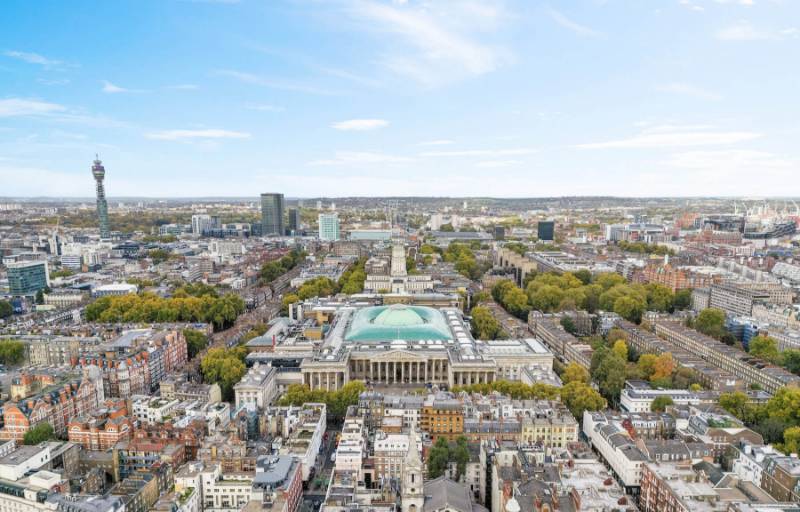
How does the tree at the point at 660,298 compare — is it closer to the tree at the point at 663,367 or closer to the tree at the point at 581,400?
the tree at the point at 663,367

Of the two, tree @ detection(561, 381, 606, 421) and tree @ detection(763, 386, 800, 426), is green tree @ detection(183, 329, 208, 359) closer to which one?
tree @ detection(561, 381, 606, 421)

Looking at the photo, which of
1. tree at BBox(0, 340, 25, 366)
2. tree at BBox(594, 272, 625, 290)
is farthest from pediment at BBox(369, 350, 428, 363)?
tree at BBox(594, 272, 625, 290)

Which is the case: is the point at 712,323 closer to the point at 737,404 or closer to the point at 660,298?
the point at 660,298

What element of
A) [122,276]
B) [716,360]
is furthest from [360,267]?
[716,360]

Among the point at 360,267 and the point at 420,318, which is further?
the point at 360,267

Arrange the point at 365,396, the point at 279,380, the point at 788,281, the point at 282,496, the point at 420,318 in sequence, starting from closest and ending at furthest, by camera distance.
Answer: the point at 282,496, the point at 365,396, the point at 279,380, the point at 420,318, the point at 788,281

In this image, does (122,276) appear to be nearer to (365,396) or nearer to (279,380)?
(279,380)
